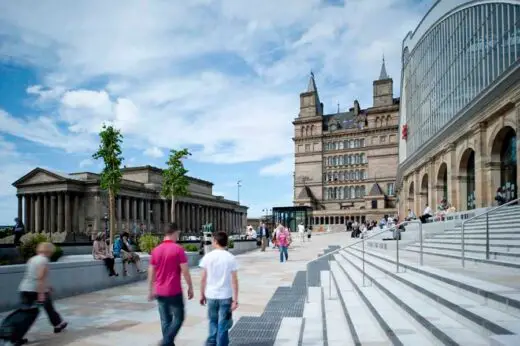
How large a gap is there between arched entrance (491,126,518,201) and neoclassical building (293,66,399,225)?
2489 inches

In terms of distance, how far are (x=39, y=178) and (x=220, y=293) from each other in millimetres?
78045

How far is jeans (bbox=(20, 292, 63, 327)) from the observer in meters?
6.79

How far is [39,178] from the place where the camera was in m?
73.7

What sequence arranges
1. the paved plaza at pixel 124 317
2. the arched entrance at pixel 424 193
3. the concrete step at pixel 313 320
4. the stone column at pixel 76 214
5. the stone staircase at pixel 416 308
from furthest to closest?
the stone column at pixel 76 214 < the arched entrance at pixel 424 193 < the paved plaza at pixel 124 317 < the concrete step at pixel 313 320 < the stone staircase at pixel 416 308

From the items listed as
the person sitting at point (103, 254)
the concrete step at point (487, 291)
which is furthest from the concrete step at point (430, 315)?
the person sitting at point (103, 254)

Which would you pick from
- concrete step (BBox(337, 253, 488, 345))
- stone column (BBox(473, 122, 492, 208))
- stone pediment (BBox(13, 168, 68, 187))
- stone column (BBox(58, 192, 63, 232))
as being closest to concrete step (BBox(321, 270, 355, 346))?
concrete step (BBox(337, 253, 488, 345))

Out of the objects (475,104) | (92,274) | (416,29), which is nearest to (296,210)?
(416,29)

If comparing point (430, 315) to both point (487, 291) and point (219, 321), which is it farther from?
point (219, 321)

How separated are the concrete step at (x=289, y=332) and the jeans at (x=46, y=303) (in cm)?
404

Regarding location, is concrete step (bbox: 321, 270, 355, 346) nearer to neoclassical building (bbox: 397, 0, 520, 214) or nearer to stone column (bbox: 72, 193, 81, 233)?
neoclassical building (bbox: 397, 0, 520, 214)

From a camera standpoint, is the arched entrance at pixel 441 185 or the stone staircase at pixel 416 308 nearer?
the stone staircase at pixel 416 308

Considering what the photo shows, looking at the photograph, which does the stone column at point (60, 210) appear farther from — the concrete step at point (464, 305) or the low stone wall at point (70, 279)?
the concrete step at point (464, 305)

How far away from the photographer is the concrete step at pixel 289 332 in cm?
699

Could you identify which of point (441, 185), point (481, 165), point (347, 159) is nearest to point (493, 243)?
point (481, 165)
